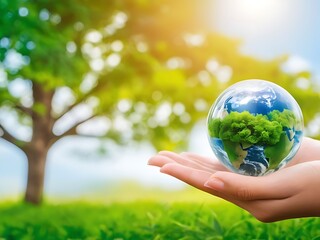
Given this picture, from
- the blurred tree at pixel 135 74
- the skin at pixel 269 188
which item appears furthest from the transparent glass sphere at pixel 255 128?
the blurred tree at pixel 135 74

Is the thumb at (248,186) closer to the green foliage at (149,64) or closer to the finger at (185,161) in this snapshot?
the finger at (185,161)

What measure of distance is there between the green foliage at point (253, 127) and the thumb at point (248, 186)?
1.18 feet

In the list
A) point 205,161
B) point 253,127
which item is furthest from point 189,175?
point 205,161

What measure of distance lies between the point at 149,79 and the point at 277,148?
799 centimetres

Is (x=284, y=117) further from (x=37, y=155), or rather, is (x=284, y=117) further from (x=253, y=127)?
(x=37, y=155)

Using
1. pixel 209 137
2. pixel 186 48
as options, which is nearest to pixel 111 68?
pixel 186 48

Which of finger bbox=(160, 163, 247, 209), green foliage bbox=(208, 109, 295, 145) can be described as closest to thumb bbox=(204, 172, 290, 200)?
finger bbox=(160, 163, 247, 209)

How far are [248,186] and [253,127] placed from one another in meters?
0.49

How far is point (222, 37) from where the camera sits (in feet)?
40.4

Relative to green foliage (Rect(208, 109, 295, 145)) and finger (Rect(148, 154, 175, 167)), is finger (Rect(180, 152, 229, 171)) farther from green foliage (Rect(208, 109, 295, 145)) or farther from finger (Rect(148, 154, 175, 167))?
green foliage (Rect(208, 109, 295, 145))

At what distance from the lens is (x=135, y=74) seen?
11.1m

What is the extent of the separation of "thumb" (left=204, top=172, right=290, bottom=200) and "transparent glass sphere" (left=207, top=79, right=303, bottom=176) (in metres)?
0.37

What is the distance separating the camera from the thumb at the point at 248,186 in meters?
3.08

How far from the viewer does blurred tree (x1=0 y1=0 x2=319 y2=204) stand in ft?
36.0
